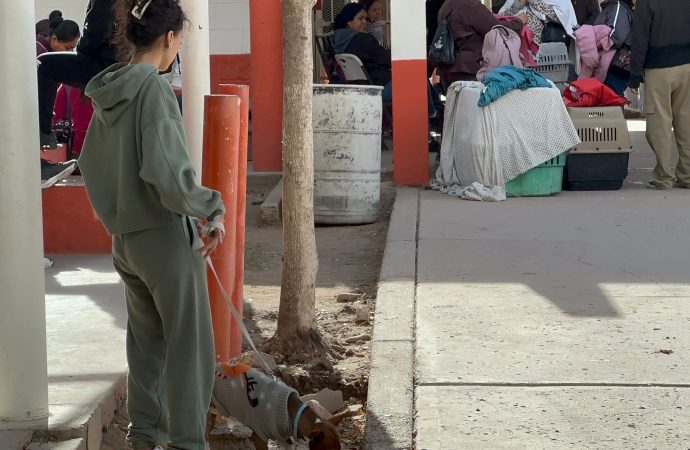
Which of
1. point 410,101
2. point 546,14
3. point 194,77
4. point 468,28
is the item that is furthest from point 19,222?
point 546,14

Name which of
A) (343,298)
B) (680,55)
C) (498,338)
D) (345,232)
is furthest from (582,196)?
(498,338)

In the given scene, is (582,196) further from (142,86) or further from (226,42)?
(142,86)

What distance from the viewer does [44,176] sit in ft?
21.5

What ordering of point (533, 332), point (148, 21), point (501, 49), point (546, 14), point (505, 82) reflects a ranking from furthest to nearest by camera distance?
point (546, 14) → point (501, 49) → point (505, 82) → point (533, 332) → point (148, 21)

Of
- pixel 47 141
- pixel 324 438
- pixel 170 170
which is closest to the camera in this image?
pixel 170 170

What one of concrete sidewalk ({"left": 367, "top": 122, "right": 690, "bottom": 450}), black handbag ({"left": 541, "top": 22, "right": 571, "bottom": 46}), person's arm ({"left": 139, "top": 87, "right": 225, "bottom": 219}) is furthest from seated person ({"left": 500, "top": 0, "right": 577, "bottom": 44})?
person's arm ({"left": 139, "top": 87, "right": 225, "bottom": 219})

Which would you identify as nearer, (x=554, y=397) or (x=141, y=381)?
(x=141, y=381)

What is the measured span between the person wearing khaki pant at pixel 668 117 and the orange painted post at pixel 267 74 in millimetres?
3485

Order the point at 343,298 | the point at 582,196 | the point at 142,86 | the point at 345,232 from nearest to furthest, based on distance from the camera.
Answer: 1. the point at 142,86
2. the point at 343,298
3. the point at 345,232
4. the point at 582,196

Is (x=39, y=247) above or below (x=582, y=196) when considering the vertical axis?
above

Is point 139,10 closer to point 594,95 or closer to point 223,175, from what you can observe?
point 223,175

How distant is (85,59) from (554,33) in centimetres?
612

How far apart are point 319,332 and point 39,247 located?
201 centimetres

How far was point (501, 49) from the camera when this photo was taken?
33.5 ft
